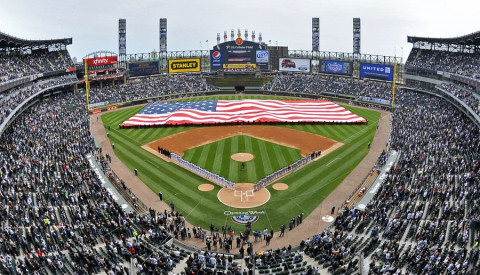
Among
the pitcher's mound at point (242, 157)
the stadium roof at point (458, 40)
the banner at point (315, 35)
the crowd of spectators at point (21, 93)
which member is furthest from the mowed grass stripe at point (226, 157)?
the banner at point (315, 35)

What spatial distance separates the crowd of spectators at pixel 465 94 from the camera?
170ft

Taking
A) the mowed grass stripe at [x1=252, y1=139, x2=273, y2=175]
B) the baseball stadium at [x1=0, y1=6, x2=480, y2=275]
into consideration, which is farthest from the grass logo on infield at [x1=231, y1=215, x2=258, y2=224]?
the mowed grass stripe at [x1=252, y1=139, x2=273, y2=175]

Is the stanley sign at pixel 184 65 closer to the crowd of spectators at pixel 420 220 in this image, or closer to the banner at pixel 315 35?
the banner at pixel 315 35

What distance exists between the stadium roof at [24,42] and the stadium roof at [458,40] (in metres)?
72.3

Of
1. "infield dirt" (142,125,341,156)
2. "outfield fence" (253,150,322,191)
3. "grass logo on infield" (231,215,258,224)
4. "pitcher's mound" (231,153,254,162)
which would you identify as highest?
"infield dirt" (142,125,341,156)

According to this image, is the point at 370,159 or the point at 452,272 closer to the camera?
the point at 452,272

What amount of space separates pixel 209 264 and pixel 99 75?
70.0m

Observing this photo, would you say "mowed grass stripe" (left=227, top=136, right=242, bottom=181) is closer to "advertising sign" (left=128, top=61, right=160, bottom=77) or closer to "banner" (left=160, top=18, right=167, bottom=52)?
"advertising sign" (left=128, top=61, right=160, bottom=77)

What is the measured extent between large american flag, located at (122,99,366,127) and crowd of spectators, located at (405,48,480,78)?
19.0 meters

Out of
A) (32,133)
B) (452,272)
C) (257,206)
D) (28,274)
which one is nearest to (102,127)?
(32,133)

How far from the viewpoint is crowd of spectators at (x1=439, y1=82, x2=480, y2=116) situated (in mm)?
51794

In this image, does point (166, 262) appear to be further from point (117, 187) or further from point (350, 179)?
point (350, 179)

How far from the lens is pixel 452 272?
21906 millimetres

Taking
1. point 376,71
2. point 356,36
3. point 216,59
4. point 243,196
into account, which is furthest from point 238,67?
point 243,196
